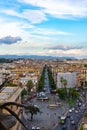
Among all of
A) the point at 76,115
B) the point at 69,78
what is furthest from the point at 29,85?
the point at 76,115

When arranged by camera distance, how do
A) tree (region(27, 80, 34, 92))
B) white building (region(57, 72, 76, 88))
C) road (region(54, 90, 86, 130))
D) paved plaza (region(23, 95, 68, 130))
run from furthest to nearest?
white building (region(57, 72, 76, 88)), tree (region(27, 80, 34, 92)), paved plaza (region(23, 95, 68, 130)), road (region(54, 90, 86, 130))

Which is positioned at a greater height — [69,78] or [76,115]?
[69,78]

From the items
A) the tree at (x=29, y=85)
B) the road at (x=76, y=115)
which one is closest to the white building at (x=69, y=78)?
the tree at (x=29, y=85)

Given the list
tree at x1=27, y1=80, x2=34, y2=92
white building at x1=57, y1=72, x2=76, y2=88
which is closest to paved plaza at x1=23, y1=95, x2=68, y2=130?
tree at x1=27, y1=80, x2=34, y2=92

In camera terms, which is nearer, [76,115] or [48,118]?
[48,118]

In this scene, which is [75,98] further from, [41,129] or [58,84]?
[41,129]

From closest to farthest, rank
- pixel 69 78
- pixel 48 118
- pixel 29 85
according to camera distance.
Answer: pixel 48 118
pixel 29 85
pixel 69 78

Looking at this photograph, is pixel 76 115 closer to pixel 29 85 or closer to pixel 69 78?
pixel 29 85

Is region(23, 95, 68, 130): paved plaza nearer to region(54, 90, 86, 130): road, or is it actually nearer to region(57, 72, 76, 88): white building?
region(54, 90, 86, 130): road

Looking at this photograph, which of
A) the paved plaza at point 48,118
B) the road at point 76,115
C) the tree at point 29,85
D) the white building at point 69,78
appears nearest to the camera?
the road at point 76,115

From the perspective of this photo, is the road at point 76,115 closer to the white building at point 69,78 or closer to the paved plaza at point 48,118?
the paved plaza at point 48,118

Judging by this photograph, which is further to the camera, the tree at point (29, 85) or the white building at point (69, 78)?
the white building at point (69, 78)
